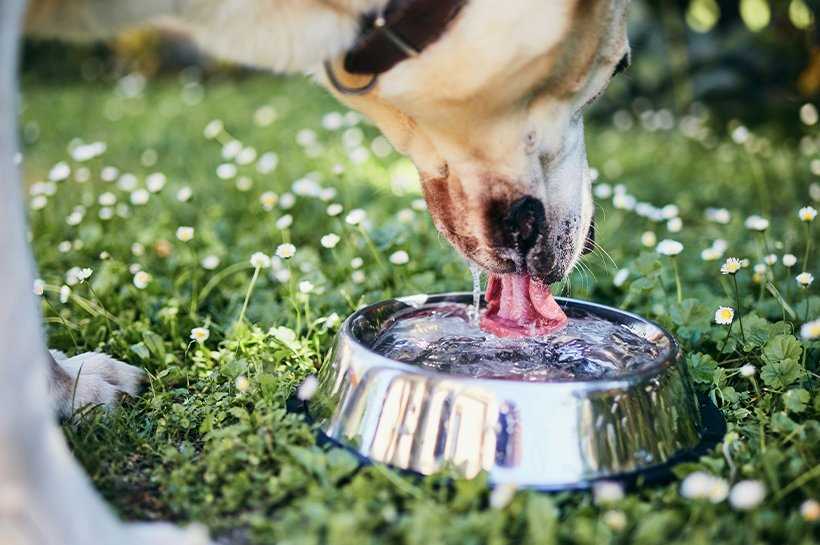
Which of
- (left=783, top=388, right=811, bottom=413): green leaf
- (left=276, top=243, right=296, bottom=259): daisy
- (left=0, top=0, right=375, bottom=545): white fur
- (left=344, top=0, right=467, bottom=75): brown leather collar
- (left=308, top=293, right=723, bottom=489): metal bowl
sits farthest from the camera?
(left=276, top=243, right=296, bottom=259): daisy

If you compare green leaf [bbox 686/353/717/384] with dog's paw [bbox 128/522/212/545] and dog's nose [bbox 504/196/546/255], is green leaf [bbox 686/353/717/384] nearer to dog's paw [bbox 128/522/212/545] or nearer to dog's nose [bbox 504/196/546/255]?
dog's nose [bbox 504/196/546/255]

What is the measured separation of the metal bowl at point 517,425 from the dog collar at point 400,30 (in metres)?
0.60

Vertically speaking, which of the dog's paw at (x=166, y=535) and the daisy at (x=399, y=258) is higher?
the dog's paw at (x=166, y=535)

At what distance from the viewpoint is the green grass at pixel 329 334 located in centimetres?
159

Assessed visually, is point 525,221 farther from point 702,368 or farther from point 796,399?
point 796,399

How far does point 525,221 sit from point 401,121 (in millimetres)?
362

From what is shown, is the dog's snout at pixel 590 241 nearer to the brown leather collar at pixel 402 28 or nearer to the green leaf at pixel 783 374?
the green leaf at pixel 783 374

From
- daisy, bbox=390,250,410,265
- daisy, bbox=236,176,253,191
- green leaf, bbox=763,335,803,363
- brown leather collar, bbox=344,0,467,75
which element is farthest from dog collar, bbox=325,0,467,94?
daisy, bbox=236,176,253,191

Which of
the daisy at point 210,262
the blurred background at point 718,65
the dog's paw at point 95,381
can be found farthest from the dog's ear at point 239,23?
the blurred background at point 718,65

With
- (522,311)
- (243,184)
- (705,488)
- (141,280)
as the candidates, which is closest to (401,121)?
(522,311)

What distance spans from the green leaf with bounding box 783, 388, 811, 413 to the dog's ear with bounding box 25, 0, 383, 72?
1.17 metres

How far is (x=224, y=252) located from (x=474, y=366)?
114 centimetres

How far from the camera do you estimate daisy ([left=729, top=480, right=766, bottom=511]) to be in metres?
1.53

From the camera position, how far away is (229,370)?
6.96ft
